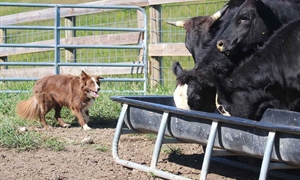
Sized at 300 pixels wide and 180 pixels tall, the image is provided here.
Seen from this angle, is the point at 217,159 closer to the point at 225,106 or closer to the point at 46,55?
the point at 225,106

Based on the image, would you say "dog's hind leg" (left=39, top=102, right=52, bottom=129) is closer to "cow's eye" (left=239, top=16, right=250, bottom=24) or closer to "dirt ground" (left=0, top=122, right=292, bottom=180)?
"dirt ground" (left=0, top=122, right=292, bottom=180)

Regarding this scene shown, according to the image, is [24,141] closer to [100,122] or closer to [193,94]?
[193,94]

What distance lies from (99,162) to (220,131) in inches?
63.3

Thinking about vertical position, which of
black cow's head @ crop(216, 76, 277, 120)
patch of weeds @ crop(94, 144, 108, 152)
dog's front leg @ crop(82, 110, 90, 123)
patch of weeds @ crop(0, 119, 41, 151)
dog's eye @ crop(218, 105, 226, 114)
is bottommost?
patch of weeds @ crop(94, 144, 108, 152)

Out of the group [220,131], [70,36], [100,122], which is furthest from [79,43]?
[220,131]

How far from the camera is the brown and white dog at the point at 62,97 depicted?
866cm

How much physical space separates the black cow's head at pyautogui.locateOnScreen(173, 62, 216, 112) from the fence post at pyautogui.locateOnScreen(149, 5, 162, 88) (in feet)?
16.3

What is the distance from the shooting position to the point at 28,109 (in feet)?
28.5

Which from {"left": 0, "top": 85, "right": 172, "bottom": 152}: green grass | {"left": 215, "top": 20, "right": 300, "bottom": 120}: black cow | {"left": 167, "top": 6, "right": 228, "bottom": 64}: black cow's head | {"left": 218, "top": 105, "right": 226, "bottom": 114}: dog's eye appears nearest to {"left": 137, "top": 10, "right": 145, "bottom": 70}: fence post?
{"left": 0, "top": 85, "right": 172, "bottom": 152}: green grass

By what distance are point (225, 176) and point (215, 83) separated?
99 centimetres

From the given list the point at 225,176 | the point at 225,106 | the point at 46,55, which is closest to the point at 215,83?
the point at 225,106

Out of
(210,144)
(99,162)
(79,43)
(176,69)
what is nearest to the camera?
(210,144)

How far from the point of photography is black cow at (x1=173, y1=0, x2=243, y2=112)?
5992 mm

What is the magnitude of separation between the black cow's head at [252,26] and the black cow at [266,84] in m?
0.83
